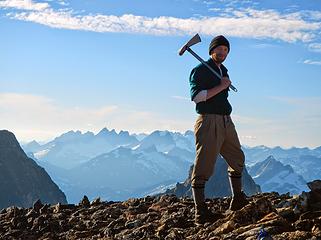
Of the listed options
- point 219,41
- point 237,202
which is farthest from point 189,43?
point 237,202

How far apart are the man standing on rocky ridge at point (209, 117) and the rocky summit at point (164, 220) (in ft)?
2.71

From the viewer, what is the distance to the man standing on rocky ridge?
10203mm

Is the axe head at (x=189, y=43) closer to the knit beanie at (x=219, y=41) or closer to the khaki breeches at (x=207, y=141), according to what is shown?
the knit beanie at (x=219, y=41)

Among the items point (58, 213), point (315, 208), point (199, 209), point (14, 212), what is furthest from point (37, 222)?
point (315, 208)

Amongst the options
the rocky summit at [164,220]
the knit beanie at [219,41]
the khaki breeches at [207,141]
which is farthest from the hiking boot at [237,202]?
the knit beanie at [219,41]

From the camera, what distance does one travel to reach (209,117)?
33.9ft

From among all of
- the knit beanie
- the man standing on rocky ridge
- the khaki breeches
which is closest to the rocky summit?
the man standing on rocky ridge

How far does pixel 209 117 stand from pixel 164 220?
2523mm

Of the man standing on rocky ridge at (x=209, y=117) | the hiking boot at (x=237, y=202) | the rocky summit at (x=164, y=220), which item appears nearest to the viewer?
the rocky summit at (x=164, y=220)

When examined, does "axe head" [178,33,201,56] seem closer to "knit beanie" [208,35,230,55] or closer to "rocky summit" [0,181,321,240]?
"knit beanie" [208,35,230,55]

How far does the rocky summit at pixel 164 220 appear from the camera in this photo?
8.77m

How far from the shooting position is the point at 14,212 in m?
15.8

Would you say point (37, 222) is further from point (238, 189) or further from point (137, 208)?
point (238, 189)

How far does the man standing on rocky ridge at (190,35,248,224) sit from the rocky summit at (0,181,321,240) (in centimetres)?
83
